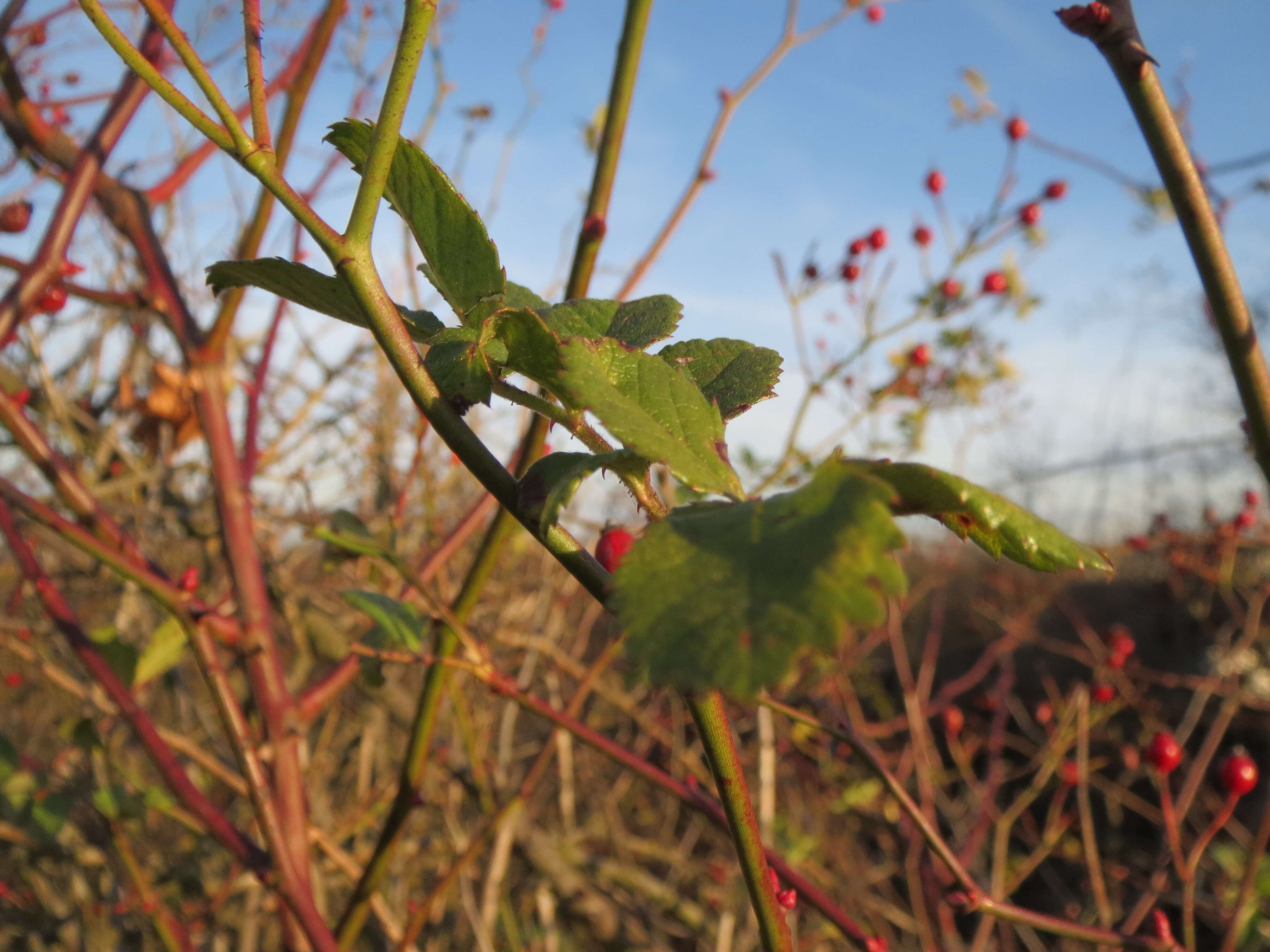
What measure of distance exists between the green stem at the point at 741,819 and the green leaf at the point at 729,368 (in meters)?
0.10

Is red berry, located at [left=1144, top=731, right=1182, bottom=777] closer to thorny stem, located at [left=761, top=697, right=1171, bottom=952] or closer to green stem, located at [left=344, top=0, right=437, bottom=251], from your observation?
thorny stem, located at [left=761, top=697, right=1171, bottom=952]

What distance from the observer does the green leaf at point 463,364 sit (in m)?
0.27

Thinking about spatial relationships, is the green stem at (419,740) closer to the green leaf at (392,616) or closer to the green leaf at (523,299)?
the green leaf at (392,616)

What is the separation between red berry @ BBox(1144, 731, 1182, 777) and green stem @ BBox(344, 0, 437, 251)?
114 centimetres

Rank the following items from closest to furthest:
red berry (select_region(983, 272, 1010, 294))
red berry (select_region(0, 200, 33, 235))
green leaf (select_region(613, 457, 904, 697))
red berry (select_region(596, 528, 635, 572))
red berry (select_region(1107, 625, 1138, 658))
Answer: green leaf (select_region(613, 457, 904, 697))
red berry (select_region(596, 528, 635, 572))
red berry (select_region(0, 200, 33, 235))
red berry (select_region(1107, 625, 1138, 658))
red berry (select_region(983, 272, 1010, 294))

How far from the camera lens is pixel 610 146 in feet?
2.18

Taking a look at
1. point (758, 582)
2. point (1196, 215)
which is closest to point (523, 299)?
point (758, 582)

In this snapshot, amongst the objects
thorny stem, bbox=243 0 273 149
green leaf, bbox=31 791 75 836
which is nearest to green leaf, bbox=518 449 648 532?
thorny stem, bbox=243 0 273 149

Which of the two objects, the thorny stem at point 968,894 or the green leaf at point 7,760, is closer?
the thorny stem at point 968,894

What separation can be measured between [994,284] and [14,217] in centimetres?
208

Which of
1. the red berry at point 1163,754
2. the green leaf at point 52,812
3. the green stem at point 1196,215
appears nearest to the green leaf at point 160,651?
the green leaf at point 52,812

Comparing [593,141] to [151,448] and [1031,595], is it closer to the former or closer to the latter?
[151,448]

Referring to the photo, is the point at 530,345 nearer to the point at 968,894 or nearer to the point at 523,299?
the point at 523,299

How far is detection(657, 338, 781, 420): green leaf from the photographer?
0.32 metres
